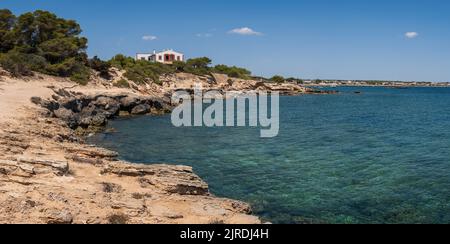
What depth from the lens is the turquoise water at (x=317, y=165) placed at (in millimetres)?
17281

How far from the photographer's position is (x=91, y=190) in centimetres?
1456

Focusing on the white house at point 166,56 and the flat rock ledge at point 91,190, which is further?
the white house at point 166,56

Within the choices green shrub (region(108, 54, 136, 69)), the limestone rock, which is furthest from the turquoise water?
green shrub (region(108, 54, 136, 69))

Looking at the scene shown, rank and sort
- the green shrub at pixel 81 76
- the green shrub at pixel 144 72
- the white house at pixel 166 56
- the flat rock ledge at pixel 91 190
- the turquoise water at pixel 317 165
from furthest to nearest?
the white house at pixel 166 56 < the green shrub at pixel 144 72 < the green shrub at pixel 81 76 < the turquoise water at pixel 317 165 < the flat rock ledge at pixel 91 190

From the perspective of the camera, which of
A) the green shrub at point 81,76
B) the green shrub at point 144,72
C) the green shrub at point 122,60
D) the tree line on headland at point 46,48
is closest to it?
the tree line on headland at point 46,48

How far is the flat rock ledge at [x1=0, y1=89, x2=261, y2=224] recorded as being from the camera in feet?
39.9

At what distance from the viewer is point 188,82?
9631cm

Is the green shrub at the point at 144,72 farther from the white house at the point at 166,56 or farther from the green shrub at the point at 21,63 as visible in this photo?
the white house at the point at 166,56

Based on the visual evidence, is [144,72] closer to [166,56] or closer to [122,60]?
[122,60]

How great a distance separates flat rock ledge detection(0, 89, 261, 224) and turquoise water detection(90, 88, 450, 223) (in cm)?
312

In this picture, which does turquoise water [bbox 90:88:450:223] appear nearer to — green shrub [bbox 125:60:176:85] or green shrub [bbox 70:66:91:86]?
green shrub [bbox 70:66:91:86]

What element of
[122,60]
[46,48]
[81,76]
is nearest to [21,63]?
[81,76]

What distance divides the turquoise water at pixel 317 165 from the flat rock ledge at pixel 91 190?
10.2ft

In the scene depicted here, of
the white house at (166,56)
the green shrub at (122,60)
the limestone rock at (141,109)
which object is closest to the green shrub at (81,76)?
the limestone rock at (141,109)
